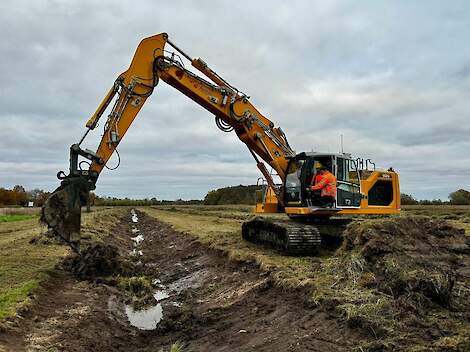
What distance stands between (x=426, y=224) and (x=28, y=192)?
419 feet

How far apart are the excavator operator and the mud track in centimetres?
337

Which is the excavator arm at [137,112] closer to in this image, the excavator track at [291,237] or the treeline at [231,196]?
the excavator track at [291,237]

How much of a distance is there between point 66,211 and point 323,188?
8.01 m

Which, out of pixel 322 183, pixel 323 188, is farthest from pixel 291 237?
pixel 322 183

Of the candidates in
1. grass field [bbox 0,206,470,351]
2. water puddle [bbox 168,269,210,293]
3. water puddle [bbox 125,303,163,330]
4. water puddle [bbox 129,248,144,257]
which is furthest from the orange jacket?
water puddle [bbox 129,248,144,257]

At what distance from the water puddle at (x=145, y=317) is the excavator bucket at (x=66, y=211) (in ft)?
8.75

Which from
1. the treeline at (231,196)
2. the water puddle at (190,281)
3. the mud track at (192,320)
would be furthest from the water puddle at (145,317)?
the treeline at (231,196)

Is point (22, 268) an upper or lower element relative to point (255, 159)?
lower

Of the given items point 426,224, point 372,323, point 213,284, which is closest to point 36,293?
point 213,284

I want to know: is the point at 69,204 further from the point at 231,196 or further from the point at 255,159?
the point at 231,196

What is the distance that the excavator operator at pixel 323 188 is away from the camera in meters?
16.2

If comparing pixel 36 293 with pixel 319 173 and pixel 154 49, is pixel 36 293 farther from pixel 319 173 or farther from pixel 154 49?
pixel 319 173

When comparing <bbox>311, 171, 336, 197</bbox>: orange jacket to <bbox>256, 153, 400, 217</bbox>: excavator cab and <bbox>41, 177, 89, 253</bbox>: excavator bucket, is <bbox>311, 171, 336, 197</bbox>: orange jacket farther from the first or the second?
<bbox>41, 177, 89, 253</bbox>: excavator bucket

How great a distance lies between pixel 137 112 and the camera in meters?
15.8
